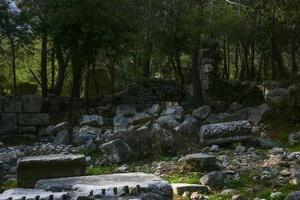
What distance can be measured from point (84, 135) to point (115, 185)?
9.86 meters

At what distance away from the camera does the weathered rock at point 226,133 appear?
12.9m

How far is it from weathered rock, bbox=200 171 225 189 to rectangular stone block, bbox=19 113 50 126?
10.8m

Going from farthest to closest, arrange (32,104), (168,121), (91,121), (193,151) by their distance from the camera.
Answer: (32,104) → (91,121) → (168,121) → (193,151)

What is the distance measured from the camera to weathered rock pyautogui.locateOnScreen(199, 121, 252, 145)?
12.9 m

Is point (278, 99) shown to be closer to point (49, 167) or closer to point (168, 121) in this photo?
point (168, 121)

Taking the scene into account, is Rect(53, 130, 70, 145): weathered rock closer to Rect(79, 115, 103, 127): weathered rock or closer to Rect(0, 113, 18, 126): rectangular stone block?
Rect(79, 115, 103, 127): weathered rock

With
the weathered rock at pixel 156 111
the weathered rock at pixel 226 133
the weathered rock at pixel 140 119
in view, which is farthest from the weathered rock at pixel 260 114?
the weathered rock at pixel 156 111

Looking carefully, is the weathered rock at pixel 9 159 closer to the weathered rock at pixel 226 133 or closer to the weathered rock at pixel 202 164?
the weathered rock at pixel 202 164

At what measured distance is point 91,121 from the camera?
17.8m

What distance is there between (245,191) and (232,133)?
4.83 metres

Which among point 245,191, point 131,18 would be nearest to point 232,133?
point 245,191

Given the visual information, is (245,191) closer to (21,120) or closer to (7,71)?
(21,120)

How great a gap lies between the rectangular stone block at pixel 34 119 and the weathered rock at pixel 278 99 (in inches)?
286

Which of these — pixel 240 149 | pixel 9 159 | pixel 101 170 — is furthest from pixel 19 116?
pixel 240 149
